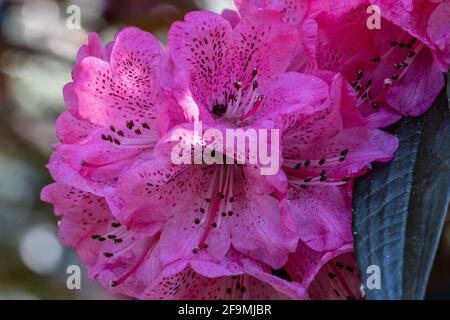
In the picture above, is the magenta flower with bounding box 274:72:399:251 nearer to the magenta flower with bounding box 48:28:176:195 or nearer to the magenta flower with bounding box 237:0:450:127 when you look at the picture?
the magenta flower with bounding box 237:0:450:127

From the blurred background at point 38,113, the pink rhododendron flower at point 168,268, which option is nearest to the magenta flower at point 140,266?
the pink rhododendron flower at point 168,268

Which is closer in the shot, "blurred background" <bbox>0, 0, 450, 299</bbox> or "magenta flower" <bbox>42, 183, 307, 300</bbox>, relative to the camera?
"magenta flower" <bbox>42, 183, 307, 300</bbox>

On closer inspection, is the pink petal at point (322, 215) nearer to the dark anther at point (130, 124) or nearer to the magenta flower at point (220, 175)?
the magenta flower at point (220, 175)

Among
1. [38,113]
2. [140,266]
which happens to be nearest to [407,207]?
[140,266]

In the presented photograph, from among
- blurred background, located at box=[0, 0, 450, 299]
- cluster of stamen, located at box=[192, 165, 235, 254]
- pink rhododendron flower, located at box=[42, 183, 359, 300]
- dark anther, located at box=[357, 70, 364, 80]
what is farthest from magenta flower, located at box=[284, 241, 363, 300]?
blurred background, located at box=[0, 0, 450, 299]

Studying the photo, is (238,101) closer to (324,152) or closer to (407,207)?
(324,152)
